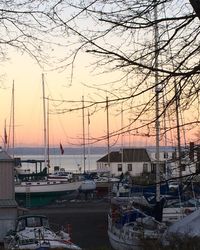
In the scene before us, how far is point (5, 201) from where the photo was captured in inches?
932

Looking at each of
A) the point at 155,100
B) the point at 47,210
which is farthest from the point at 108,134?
the point at 47,210

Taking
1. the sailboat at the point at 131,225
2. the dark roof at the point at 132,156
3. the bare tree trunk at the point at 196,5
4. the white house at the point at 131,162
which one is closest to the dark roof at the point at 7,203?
the sailboat at the point at 131,225

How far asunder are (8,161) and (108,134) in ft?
54.9

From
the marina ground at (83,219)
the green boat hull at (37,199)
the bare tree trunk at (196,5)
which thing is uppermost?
the bare tree trunk at (196,5)

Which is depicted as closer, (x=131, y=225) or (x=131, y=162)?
(x=131, y=225)

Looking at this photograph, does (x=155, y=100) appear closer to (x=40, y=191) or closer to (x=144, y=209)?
(x=144, y=209)

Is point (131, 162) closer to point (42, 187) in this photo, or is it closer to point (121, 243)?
point (42, 187)

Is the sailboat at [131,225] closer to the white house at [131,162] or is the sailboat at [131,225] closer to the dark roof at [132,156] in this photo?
the dark roof at [132,156]

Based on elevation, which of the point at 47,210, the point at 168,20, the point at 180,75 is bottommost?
the point at 47,210

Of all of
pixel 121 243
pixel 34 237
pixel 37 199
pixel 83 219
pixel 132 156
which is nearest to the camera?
pixel 34 237

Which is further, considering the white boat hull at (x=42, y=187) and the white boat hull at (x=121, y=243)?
the white boat hull at (x=42, y=187)

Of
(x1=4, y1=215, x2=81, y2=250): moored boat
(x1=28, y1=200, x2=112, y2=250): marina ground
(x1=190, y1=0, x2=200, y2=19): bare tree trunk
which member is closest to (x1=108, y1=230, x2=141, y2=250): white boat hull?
(x1=28, y1=200, x2=112, y2=250): marina ground

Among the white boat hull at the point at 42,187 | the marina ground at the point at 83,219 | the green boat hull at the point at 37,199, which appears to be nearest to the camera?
the marina ground at the point at 83,219

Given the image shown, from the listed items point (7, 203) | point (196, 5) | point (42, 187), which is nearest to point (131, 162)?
point (42, 187)
